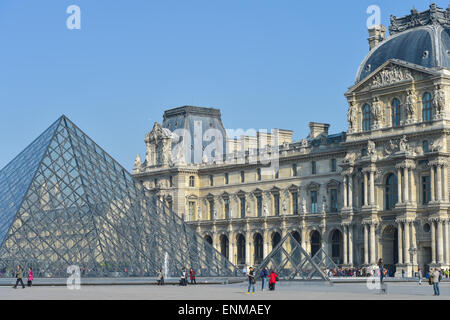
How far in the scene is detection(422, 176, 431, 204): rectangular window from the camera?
70.3 m

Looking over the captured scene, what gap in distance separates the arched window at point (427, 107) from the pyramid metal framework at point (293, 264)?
69.8 feet

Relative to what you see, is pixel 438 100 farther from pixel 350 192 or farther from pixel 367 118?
pixel 350 192

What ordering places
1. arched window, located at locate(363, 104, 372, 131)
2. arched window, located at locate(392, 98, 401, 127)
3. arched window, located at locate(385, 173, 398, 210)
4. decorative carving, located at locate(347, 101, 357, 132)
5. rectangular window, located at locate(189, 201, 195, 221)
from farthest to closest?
rectangular window, located at locate(189, 201, 195, 221), decorative carving, located at locate(347, 101, 357, 132), arched window, located at locate(363, 104, 372, 131), arched window, located at locate(385, 173, 398, 210), arched window, located at locate(392, 98, 401, 127)

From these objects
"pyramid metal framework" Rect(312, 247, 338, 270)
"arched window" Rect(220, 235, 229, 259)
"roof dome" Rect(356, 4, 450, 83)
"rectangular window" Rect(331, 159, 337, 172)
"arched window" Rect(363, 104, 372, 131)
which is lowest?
"pyramid metal framework" Rect(312, 247, 338, 270)

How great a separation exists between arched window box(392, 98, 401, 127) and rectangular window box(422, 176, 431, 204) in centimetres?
480

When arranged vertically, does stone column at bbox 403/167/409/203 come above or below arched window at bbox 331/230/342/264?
above

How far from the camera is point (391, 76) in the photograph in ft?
239

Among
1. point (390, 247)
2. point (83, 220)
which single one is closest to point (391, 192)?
point (390, 247)

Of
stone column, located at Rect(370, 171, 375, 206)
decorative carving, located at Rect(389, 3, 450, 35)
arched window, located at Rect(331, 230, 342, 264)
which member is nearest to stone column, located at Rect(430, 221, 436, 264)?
stone column, located at Rect(370, 171, 375, 206)

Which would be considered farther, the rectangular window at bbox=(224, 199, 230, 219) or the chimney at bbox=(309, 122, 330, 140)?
the rectangular window at bbox=(224, 199, 230, 219)

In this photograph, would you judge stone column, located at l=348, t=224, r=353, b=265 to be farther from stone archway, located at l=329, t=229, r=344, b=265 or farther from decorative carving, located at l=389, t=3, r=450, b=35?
decorative carving, located at l=389, t=3, r=450, b=35
